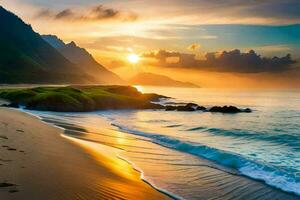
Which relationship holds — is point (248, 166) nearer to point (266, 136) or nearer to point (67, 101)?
point (266, 136)

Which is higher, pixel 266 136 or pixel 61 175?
pixel 61 175

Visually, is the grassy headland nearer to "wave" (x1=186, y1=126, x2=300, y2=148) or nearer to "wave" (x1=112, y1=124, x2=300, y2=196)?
"wave" (x1=186, y1=126, x2=300, y2=148)

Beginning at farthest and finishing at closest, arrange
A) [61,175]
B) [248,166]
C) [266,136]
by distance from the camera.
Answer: [266,136], [248,166], [61,175]

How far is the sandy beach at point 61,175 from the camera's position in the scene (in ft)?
39.3

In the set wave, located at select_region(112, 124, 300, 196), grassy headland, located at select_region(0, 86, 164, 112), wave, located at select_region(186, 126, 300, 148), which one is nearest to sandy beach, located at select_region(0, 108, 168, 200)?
wave, located at select_region(112, 124, 300, 196)

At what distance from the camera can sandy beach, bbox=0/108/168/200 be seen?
11984 millimetres

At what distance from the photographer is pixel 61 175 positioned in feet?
47.4

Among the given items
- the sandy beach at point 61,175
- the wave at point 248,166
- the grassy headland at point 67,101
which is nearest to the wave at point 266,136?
the wave at point 248,166

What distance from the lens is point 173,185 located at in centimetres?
1681

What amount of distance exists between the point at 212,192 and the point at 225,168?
657cm

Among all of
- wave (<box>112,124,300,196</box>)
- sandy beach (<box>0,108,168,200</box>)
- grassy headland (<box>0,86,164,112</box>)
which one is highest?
grassy headland (<box>0,86,164,112</box>)

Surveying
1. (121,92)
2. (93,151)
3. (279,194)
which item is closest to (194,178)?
(279,194)

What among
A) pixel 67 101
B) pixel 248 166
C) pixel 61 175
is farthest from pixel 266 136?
pixel 67 101

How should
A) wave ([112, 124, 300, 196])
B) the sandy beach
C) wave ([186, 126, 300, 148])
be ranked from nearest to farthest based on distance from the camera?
the sandy beach → wave ([112, 124, 300, 196]) → wave ([186, 126, 300, 148])
